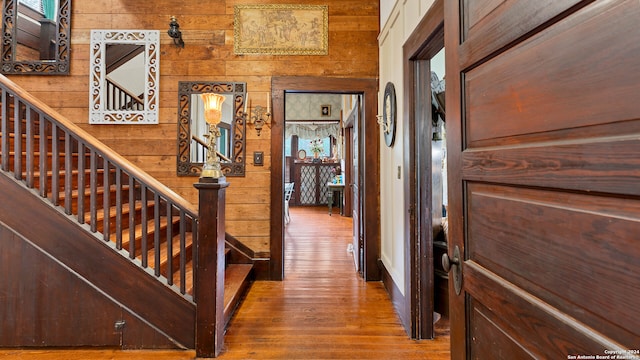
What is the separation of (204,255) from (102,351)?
920mm

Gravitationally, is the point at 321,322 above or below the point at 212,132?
below

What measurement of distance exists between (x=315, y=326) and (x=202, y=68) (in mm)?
2719

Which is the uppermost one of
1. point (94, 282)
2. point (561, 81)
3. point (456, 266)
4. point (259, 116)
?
point (259, 116)

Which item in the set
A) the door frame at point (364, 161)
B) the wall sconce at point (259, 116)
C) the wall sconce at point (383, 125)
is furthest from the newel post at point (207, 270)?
the wall sconce at point (383, 125)

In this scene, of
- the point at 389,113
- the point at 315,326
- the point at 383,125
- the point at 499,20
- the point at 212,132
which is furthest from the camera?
the point at 383,125

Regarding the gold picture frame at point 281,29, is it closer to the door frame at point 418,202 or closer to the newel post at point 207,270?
the door frame at point 418,202

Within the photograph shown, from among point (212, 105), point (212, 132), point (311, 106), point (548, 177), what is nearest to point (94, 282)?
point (212, 132)

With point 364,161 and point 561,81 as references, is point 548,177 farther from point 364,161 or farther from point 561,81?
point 364,161

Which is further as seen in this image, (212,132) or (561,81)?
(212,132)

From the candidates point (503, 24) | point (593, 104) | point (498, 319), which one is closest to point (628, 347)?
point (498, 319)

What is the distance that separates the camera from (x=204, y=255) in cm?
175

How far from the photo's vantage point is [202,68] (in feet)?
9.88

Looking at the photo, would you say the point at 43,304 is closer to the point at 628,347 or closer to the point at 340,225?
the point at 628,347

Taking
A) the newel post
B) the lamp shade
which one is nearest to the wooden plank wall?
the lamp shade
